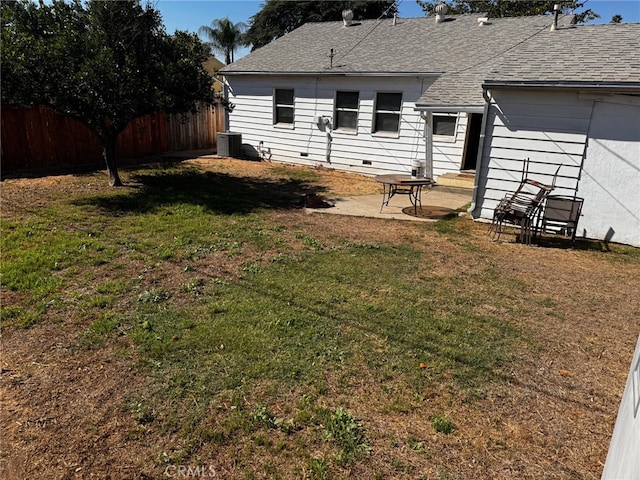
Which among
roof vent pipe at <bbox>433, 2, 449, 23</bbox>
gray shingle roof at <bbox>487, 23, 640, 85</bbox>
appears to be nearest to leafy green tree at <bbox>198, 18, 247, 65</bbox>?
roof vent pipe at <bbox>433, 2, 449, 23</bbox>

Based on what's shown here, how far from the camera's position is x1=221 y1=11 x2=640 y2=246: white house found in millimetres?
7137

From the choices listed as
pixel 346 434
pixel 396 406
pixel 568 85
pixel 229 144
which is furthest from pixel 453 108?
pixel 229 144

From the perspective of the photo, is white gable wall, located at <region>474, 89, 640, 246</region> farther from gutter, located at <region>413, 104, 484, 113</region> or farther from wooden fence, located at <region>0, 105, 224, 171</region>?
wooden fence, located at <region>0, 105, 224, 171</region>

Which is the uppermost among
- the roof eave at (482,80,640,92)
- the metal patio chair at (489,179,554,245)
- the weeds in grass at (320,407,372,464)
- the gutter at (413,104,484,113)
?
the roof eave at (482,80,640,92)

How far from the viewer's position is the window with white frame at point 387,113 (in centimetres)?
1252

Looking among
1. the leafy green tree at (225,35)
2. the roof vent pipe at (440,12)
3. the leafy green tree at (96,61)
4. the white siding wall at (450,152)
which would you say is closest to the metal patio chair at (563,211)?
the white siding wall at (450,152)

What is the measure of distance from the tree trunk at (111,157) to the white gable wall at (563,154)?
7.84m

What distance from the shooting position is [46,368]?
3.33 meters

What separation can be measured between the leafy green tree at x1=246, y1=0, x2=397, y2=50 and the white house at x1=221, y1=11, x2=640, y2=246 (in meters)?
12.6

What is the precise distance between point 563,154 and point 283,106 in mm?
9670

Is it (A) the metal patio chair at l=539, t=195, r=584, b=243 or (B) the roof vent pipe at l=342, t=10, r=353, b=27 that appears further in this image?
(B) the roof vent pipe at l=342, t=10, r=353, b=27

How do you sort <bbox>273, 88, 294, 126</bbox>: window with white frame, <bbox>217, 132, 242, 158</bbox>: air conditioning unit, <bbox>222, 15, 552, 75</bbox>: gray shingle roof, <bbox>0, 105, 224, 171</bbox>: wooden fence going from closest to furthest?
1. <bbox>0, 105, 224, 171</bbox>: wooden fence
2. <bbox>222, 15, 552, 75</bbox>: gray shingle roof
3. <bbox>273, 88, 294, 126</bbox>: window with white frame
4. <bbox>217, 132, 242, 158</bbox>: air conditioning unit

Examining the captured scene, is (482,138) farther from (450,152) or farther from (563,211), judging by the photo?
(450,152)

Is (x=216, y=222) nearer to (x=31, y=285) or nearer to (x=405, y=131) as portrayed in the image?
(x=31, y=285)
